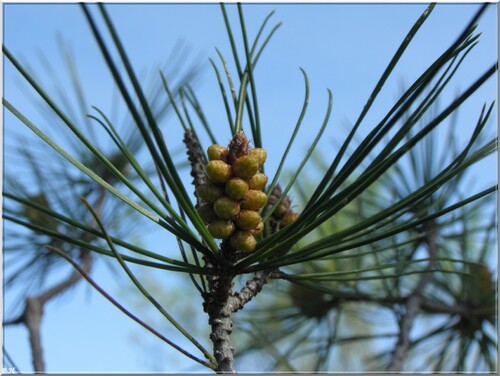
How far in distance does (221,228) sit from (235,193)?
3cm

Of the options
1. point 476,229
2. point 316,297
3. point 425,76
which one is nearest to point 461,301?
point 476,229

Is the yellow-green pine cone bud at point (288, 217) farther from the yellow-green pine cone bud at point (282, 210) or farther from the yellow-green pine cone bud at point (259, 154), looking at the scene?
the yellow-green pine cone bud at point (259, 154)

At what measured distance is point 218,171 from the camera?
455 millimetres

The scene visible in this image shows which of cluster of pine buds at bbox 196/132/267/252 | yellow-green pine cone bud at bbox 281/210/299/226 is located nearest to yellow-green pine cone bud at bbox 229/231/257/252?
cluster of pine buds at bbox 196/132/267/252

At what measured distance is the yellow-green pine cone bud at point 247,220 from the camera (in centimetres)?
46

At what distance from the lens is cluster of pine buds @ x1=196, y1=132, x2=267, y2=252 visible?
0.45 metres

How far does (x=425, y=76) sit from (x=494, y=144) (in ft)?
0.44

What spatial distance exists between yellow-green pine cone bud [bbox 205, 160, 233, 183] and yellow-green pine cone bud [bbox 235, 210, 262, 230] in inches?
1.2

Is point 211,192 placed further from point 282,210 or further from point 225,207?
point 282,210

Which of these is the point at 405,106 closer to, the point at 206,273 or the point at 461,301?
the point at 206,273

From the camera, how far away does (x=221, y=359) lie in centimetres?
44

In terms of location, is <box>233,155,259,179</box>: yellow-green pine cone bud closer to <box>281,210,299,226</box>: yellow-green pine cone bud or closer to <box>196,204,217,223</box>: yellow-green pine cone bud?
<box>196,204,217,223</box>: yellow-green pine cone bud

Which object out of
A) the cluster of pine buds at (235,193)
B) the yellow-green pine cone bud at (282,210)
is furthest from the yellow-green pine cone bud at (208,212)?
the yellow-green pine cone bud at (282,210)

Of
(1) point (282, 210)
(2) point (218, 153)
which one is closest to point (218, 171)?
(2) point (218, 153)
